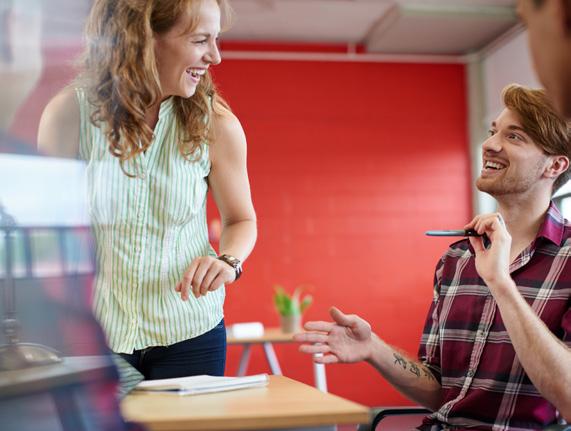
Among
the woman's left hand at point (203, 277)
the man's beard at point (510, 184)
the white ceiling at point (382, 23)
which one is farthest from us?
the white ceiling at point (382, 23)

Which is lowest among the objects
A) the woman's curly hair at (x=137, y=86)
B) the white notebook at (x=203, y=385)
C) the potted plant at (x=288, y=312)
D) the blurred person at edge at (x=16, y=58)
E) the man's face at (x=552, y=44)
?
the potted plant at (x=288, y=312)

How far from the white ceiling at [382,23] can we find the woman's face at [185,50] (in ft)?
12.7

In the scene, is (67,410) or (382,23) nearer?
(67,410)

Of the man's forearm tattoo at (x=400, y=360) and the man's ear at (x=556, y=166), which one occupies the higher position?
the man's ear at (x=556, y=166)

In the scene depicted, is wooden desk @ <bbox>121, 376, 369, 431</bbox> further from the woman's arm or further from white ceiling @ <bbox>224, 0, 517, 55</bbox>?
white ceiling @ <bbox>224, 0, 517, 55</bbox>

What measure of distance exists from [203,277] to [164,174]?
0.81ft

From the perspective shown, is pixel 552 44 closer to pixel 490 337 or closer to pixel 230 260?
pixel 230 260

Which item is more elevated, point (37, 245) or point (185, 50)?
point (185, 50)

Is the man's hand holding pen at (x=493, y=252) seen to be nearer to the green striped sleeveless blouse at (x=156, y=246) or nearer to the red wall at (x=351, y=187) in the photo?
the green striped sleeveless blouse at (x=156, y=246)

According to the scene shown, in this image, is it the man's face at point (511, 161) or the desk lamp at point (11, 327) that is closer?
the desk lamp at point (11, 327)

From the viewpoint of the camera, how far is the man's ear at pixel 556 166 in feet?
5.77

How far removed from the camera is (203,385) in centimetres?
106

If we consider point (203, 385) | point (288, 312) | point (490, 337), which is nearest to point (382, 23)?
point (288, 312)

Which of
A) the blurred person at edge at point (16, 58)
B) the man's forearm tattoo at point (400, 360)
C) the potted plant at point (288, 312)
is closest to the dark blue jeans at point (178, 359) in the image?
the man's forearm tattoo at point (400, 360)
